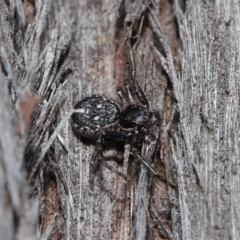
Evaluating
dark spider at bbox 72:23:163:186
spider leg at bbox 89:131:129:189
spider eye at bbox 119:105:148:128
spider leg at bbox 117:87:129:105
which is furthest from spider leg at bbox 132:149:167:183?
spider leg at bbox 117:87:129:105

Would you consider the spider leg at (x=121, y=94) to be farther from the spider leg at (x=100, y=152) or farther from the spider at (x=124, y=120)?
the spider leg at (x=100, y=152)

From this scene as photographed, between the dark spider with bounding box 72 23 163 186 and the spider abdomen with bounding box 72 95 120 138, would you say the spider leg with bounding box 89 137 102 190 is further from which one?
the spider abdomen with bounding box 72 95 120 138

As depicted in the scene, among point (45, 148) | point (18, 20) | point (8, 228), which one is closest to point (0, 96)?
point (45, 148)

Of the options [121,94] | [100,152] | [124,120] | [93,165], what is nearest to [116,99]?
[121,94]

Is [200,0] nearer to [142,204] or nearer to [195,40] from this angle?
[195,40]

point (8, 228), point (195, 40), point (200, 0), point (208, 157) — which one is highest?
point (200, 0)

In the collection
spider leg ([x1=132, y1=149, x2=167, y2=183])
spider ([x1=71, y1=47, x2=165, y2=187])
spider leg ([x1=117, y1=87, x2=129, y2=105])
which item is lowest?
spider leg ([x1=132, y1=149, x2=167, y2=183])

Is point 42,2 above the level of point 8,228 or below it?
above
